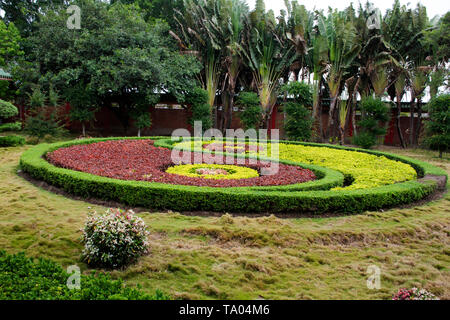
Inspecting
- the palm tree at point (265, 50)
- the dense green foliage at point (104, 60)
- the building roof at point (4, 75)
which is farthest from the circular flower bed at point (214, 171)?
the building roof at point (4, 75)

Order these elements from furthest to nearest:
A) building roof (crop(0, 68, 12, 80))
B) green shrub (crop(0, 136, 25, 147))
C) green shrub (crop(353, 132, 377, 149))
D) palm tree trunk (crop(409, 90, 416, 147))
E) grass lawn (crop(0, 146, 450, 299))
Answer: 1. building roof (crop(0, 68, 12, 80))
2. palm tree trunk (crop(409, 90, 416, 147))
3. green shrub (crop(353, 132, 377, 149))
4. green shrub (crop(0, 136, 25, 147))
5. grass lawn (crop(0, 146, 450, 299))

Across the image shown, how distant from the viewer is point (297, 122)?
15.7 meters

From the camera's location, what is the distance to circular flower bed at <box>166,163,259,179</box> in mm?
8586

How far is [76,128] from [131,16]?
7.01 meters

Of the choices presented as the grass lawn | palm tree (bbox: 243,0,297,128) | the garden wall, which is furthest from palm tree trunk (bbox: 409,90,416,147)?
the grass lawn

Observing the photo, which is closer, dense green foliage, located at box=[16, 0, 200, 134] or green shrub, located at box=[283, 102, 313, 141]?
green shrub, located at box=[283, 102, 313, 141]

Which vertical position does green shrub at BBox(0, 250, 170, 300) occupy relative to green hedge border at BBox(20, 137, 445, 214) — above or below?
below

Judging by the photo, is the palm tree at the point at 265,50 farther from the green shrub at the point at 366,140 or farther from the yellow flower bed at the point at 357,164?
the yellow flower bed at the point at 357,164

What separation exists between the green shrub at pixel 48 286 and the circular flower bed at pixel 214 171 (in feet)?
17.0

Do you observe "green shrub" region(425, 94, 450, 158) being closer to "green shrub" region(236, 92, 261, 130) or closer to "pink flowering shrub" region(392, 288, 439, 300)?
"green shrub" region(236, 92, 261, 130)

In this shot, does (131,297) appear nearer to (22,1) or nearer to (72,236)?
(72,236)

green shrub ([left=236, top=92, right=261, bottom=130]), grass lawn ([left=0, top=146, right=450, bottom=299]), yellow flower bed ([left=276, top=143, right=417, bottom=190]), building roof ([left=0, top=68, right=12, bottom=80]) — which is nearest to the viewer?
grass lawn ([left=0, top=146, right=450, bottom=299])

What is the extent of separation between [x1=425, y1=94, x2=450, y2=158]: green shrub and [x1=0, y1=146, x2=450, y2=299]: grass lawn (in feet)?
29.8
